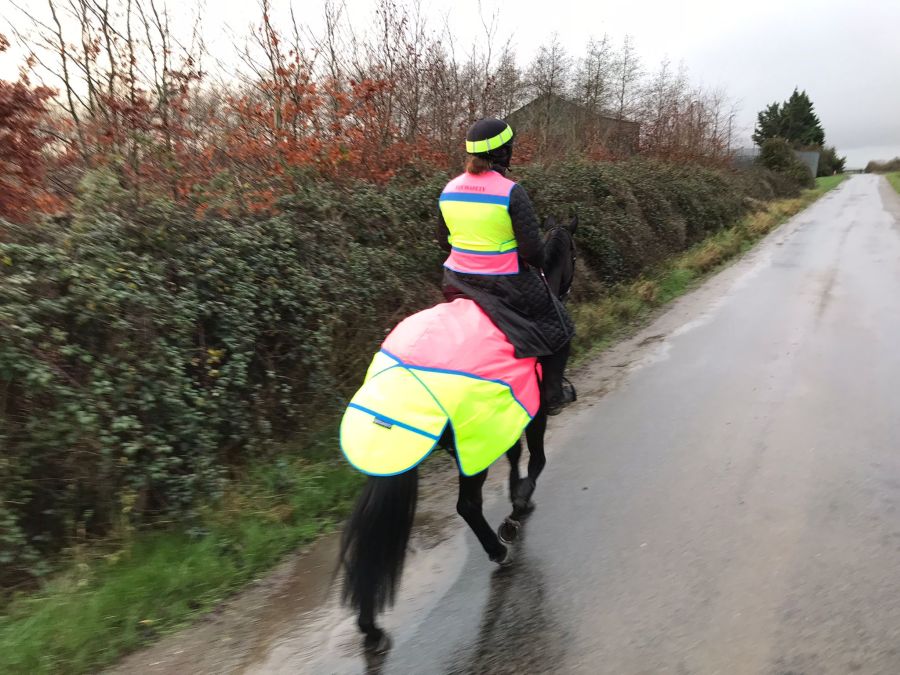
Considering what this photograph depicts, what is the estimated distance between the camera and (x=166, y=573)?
3084mm

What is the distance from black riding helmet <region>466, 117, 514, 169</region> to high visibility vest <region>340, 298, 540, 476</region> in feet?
2.51

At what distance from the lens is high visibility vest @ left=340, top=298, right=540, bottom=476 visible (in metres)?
2.40

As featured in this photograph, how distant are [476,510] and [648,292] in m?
7.81

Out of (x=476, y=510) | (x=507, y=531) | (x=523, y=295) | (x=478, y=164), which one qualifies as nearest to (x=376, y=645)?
(x=476, y=510)

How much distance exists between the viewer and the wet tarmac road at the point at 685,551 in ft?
8.43

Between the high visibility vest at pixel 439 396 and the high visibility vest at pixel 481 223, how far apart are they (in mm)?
285

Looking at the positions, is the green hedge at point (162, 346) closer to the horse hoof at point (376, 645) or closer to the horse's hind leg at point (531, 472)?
the horse hoof at point (376, 645)

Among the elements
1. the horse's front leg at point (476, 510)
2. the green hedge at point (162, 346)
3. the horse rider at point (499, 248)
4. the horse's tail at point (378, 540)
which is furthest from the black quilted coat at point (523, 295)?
the green hedge at point (162, 346)

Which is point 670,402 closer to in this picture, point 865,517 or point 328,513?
point 865,517

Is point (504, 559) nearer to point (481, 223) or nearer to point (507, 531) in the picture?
point (507, 531)

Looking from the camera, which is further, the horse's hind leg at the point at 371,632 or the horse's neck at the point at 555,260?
the horse's neck at the point at 555,260

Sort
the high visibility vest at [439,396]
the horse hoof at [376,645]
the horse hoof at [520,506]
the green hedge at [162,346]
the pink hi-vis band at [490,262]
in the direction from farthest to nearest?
1. the horse hoof at [520,506]
2. the green hedge at [162,346]
3. the pink hi-vis band at [490,262]
4. the horse hoof at [376,645]
5. the high visibility vest at [439,396]

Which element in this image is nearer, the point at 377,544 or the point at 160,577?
the point at 377,544

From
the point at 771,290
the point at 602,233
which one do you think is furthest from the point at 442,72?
the point at 771,290
